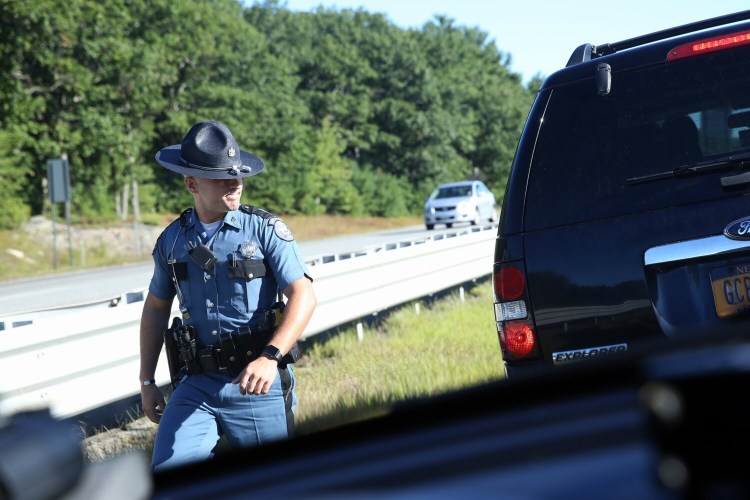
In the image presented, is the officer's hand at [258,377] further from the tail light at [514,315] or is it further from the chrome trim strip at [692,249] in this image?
the chrome trim strip at [692,249]

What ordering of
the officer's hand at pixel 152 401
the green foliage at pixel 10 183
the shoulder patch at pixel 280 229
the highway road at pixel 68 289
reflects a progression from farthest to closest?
the green foliage at pixel 10 183
the highway road at pixel 68 289
the officer's hand at pixel 152 401
the shoulder patch at pixel 280 229

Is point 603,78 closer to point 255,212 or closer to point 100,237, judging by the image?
point 255,212

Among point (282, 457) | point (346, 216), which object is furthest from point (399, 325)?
point (346, 216)

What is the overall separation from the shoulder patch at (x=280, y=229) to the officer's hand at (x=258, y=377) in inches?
21.2

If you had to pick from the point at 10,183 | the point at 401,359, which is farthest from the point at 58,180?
the point at 401,359

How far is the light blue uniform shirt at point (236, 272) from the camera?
415 centimetres

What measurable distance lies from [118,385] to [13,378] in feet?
2.92

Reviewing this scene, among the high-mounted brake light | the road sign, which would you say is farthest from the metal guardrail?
the road sign

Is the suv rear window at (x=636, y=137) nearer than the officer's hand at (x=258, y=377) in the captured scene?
Yes

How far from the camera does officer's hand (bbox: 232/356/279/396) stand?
3.86 meters

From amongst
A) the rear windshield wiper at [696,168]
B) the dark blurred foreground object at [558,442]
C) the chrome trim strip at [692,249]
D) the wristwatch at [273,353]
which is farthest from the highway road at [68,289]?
the dark blurred foreground object at [558,442]

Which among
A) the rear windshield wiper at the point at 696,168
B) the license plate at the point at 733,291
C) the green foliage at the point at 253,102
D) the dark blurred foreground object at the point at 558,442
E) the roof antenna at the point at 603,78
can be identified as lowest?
the license plate at the point at 733,291

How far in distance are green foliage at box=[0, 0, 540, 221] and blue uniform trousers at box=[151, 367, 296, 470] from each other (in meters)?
34.5

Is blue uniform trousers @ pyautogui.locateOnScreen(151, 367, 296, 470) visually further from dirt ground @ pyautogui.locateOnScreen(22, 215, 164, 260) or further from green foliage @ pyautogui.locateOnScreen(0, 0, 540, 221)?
green foliage @ pyautogui.locateOnScreen(0, 0, 540, 221)
